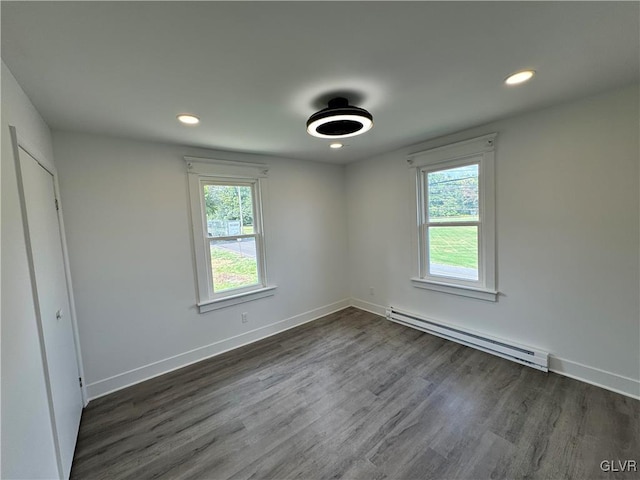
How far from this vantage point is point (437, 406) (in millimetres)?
2053

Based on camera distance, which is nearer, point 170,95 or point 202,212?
point 170,95

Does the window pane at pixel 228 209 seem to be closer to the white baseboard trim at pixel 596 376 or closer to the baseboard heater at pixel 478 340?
the baseboard heater at pixel 478 340

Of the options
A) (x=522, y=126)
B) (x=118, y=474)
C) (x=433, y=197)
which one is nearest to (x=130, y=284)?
(x=118, y=474)

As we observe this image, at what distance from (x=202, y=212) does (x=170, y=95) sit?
1.43 metres

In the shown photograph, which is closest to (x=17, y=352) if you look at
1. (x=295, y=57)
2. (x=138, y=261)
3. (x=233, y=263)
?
(x=138, y=261)

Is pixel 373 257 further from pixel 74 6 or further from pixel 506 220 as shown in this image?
pixel 74 6

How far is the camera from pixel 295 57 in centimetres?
138

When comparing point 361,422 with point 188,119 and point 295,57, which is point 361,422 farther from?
point 188,119

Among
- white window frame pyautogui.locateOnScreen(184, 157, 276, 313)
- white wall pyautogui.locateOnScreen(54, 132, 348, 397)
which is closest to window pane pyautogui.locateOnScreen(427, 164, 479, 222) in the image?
white wall pyautogui.locateOnScreen(54, 132, 348, 397)

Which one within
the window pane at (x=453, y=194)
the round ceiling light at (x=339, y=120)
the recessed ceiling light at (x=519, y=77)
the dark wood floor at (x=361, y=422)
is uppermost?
the recessed ceiling light at (x=519, y=77)

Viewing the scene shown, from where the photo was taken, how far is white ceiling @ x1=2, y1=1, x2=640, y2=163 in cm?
109

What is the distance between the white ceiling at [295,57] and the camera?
1.09 metres

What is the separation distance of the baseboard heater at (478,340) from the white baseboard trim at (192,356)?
50.2 inches

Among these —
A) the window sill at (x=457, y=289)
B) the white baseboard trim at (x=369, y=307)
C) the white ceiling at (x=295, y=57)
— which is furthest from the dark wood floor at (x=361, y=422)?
the white ceiling at (x=295, y=57)
